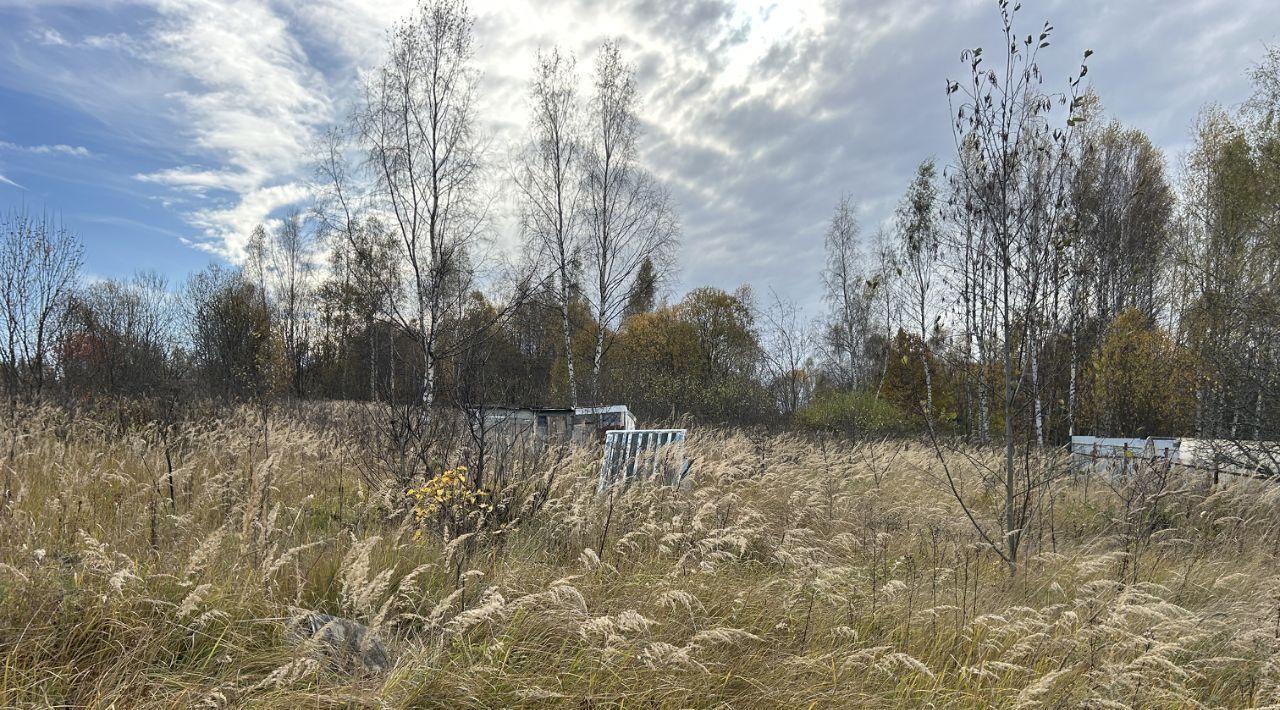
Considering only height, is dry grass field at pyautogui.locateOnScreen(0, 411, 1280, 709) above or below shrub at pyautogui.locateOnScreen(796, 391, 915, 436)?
below

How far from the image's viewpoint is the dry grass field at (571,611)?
2076 millimetres

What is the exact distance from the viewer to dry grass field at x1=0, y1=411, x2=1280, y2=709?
2.08 m

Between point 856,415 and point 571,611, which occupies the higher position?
point 856,415

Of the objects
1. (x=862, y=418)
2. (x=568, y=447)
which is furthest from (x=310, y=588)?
(x=862, y=418)

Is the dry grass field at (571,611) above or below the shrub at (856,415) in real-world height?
below

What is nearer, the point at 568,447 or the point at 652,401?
the point at 568,447

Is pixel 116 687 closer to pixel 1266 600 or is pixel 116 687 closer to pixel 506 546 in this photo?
pixel 506 546

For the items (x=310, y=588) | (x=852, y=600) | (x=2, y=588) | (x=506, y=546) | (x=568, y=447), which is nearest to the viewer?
(x=2, y=588)

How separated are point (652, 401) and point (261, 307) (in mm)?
23097

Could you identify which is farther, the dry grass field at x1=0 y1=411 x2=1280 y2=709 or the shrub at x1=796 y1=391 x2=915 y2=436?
the shrub at x1=796 y1=391 x2=915 y2=436

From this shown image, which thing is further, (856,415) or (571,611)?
(856,415)

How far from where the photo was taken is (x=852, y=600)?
323cm

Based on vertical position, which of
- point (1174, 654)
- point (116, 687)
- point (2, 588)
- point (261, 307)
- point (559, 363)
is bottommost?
point (1174, 654)

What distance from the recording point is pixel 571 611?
252 cm
